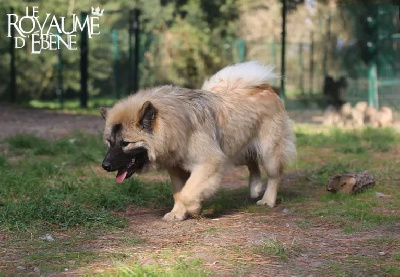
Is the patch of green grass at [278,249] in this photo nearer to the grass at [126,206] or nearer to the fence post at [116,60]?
the grass at [126,206]

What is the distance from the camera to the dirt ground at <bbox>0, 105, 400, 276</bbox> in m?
4.48

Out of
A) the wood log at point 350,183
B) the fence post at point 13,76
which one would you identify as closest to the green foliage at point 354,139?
the wood log at point 350,183

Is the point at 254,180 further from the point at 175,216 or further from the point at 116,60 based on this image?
the point at 116,60

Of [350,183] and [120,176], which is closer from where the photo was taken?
[120,176]

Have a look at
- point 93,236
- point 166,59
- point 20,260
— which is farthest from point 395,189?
point 166,59

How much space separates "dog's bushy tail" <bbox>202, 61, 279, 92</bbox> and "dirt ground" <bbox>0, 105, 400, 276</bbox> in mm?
1308

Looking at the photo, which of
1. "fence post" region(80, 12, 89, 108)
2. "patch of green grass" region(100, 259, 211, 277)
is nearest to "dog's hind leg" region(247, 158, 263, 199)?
"patch of green grass" region(100, 259, 211, 277)

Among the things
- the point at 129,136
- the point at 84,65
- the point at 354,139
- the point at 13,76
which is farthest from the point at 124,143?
the point at 13,76

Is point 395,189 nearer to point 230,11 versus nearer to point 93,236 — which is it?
point 93,236

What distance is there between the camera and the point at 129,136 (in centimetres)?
572

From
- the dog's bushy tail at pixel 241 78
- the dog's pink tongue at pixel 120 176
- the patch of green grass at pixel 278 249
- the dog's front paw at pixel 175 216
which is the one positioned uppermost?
the dog's bushy tail at pixel 241 78

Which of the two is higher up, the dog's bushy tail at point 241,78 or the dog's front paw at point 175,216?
the dog's bushy tail at point 241,78

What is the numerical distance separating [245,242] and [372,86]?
37.4 ft

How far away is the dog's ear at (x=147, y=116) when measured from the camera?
18.5 feet
